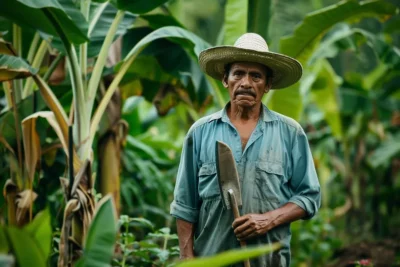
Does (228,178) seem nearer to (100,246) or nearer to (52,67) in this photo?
(100,246)

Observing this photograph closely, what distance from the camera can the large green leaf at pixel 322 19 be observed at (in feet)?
20.6

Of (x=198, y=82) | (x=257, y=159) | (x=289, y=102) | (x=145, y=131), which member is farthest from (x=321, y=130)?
(x=257, y=159)

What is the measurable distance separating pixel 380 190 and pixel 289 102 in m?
5.46

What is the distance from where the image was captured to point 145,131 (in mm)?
9664

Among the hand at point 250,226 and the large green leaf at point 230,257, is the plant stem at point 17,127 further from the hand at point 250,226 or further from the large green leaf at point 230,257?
the large green leaf at point 230,257

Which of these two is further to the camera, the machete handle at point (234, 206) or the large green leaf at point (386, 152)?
the large green leaf at point (386, 152)

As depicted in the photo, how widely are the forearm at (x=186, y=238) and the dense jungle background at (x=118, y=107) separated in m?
0.45

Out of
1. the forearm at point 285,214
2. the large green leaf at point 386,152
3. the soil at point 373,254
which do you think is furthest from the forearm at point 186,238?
the large green leaf at point 386,152

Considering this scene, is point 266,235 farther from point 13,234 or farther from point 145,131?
point 145,131

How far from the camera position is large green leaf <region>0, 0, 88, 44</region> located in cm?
460

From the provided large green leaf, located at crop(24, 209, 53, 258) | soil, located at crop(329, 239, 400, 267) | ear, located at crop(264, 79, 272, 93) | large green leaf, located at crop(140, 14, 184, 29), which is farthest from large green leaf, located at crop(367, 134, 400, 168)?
large green leaf, located at crop(24, 209, 53, 258)

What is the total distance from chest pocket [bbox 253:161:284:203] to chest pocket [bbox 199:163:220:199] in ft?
0.63

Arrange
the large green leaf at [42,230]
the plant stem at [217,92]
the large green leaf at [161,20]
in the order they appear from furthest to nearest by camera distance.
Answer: the plant stem at [217,92], the large green leaf at [161,20], the large green leaf at [42,230]

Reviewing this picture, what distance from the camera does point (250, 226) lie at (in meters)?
3.41
